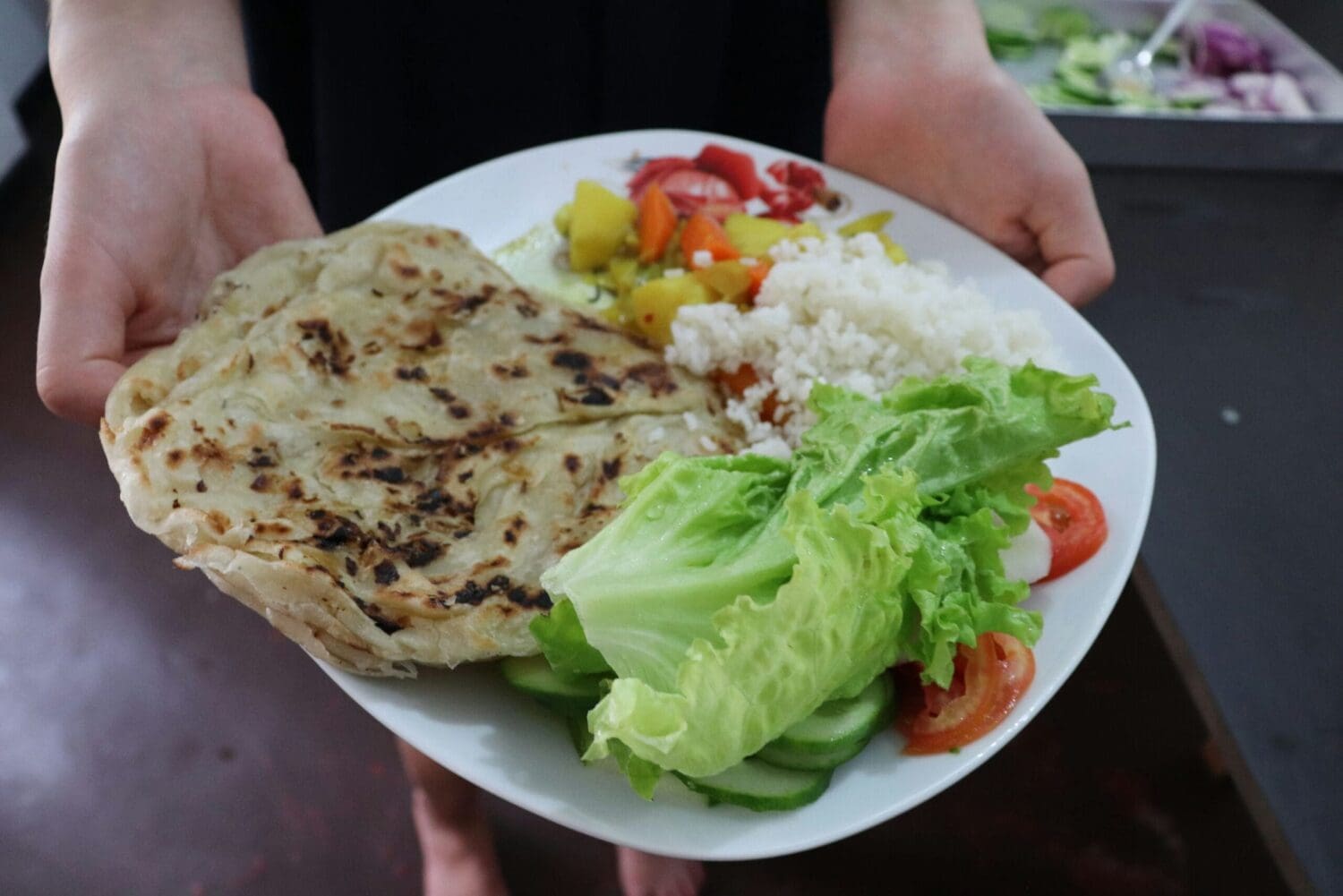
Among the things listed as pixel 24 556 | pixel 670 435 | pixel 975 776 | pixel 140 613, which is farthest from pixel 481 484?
pixel 24 556

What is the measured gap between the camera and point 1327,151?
3.36m

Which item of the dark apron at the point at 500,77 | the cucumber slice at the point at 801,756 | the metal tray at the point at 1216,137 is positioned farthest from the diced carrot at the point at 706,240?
the metal tray at the point at 1216,137

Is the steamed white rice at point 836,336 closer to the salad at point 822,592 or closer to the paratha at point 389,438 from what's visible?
the paratha at point 389,438

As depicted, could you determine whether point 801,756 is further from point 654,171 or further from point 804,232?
point 654,171

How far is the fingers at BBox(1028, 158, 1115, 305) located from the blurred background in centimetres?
56

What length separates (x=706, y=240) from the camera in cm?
213

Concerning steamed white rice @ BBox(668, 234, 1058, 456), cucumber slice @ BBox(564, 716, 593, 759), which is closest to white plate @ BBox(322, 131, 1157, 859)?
cucumber slice @ BBox(564, 716, 593, 759)

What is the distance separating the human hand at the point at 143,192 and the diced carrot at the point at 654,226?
69cm

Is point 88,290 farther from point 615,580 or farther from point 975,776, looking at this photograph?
point 975,776

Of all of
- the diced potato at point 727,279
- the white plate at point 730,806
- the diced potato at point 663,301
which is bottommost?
the white plate at point 730,806

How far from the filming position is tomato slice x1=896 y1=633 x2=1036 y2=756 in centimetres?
136

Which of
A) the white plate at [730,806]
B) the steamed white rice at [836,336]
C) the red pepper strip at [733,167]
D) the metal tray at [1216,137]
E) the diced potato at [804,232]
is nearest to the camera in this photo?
the white plate at [730,806]

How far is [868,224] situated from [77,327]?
157 centimetres

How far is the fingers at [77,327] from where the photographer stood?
5.38 feet
